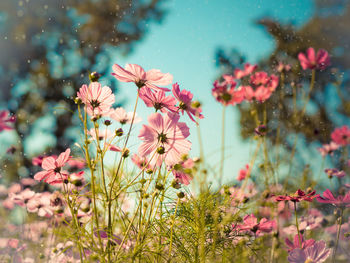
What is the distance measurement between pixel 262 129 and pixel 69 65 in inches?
101

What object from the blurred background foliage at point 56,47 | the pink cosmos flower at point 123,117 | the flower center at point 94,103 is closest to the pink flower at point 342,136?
the pink cosmos flower at point 123,117

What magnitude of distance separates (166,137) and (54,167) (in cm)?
17

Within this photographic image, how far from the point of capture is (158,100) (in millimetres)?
414

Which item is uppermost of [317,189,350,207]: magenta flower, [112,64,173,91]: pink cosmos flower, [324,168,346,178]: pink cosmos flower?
[112,64,173,91]: pink cosmos flower

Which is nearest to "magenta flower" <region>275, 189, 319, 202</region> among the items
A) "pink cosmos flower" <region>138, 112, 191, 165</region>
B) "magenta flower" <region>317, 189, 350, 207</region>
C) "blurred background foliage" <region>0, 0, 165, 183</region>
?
"magenta flower" <region>317, 189, 350, 207</region>

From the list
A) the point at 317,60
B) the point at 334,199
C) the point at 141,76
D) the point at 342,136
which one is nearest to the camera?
the point at 141,76

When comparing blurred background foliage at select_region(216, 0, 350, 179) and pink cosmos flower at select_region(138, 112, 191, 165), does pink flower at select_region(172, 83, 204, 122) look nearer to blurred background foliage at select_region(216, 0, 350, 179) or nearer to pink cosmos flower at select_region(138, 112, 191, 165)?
pink cosmos flower at select_region(138, 112, 191, 165)

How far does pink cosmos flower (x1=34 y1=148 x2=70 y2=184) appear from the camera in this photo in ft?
1.36

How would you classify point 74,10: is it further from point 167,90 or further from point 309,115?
point 167,90

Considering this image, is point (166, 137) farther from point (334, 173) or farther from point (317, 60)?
point (334, 173)

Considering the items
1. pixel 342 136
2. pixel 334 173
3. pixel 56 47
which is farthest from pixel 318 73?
pixel 56 47

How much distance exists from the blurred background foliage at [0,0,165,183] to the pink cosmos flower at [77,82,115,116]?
215 cm

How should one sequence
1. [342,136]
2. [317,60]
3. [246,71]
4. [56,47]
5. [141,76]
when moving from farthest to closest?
[56,47] → [342,136] → [246,71] → [317,60] → [141,76]

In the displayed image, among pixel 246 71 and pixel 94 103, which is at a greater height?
pixel 246 71
